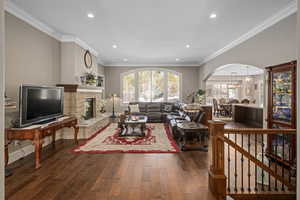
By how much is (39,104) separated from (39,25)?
1925 mm

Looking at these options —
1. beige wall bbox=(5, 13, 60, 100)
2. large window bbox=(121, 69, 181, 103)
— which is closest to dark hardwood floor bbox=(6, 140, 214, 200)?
beige wall bbox=(5, 13, 60, 100)

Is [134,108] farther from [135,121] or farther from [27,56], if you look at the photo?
[27,56]

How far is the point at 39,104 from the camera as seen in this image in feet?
12.3

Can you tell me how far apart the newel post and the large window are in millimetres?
6990

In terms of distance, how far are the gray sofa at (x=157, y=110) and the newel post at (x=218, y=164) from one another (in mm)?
5378

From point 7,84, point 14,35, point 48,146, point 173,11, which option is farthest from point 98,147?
point 173,11

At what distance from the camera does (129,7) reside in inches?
132

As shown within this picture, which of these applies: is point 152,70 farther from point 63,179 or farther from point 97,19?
point 63,179

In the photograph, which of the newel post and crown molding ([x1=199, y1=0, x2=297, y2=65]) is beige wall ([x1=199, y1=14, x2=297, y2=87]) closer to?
crown molding ([x1=199, y1=0, x2=297, y2=65])

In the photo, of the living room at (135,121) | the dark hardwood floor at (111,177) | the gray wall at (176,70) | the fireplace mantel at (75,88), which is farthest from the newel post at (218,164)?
the gray wall at (176,70)

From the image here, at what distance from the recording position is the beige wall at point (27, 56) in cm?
342

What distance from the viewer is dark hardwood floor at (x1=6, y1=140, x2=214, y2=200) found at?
242cm

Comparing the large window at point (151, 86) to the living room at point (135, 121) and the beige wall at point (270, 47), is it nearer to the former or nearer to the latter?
the living room at point (135, 121)

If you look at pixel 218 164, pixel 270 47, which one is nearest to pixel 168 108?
pixel 270 47
